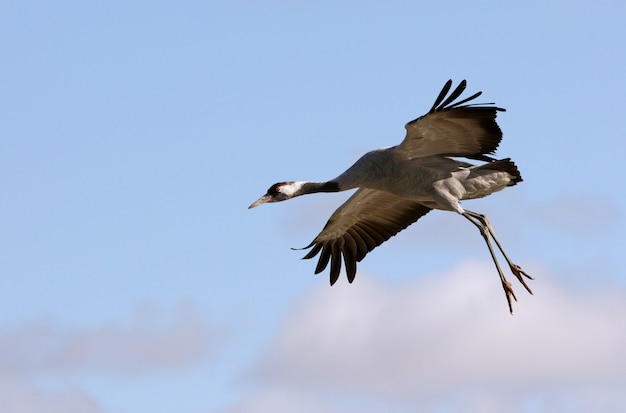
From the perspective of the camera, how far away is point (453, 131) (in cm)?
2016

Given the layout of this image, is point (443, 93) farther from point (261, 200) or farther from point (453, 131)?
point (261, 200)

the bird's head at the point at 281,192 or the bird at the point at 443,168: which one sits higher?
the bird's head at the point at 281,192

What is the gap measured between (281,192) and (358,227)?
2740mm

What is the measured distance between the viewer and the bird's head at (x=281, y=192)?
70.2 ft

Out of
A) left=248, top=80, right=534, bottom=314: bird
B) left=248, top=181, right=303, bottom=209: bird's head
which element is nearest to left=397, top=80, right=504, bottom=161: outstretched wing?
left=248, top=80, right=534, bottom=314: bird

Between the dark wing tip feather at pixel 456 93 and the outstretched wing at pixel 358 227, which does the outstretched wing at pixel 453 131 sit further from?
the outstretched wing at pixel 358 227

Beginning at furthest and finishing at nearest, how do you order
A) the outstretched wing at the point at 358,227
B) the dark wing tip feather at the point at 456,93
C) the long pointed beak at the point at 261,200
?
the outstretched wing at the point at 358,227 < the long pointed beak at the point at 261,200 < the dark wing tip feather at the point at 456,93

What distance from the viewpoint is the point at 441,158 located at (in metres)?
20.7

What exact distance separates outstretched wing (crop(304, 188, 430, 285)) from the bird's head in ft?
6.29

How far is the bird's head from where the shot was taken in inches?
843

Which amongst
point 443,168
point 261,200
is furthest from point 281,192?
point 443,168

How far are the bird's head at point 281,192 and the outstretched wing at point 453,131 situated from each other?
1.78 meters

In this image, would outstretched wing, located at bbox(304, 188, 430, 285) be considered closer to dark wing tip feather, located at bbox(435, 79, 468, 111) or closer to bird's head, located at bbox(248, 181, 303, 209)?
bird's head, located at bbox(248, 181, 303, 209)

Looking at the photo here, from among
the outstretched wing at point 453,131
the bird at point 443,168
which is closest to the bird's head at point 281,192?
→ the bird at point 443,168
